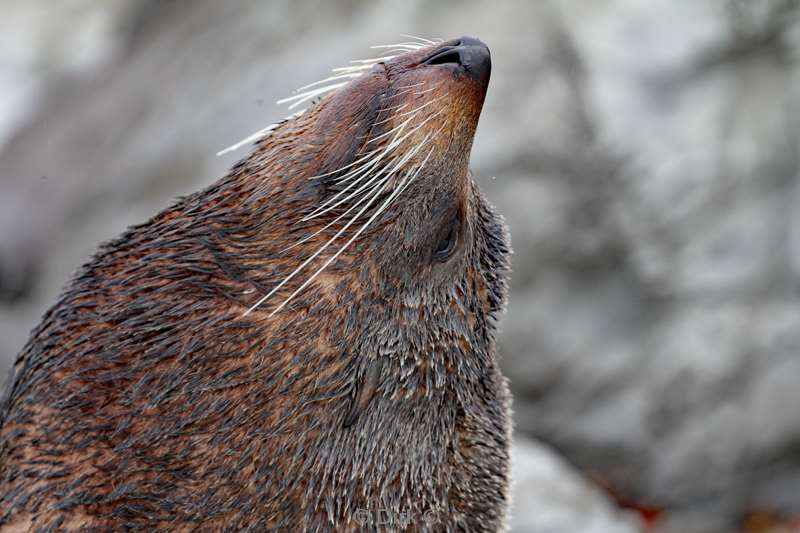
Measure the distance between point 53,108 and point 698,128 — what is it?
19.1 ft

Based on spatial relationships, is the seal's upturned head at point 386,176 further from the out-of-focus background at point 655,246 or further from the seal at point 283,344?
the out-of-focus background at point 655,246

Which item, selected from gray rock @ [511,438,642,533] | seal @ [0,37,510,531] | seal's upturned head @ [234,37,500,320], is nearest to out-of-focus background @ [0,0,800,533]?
gray rock @ [511,438,642,533]

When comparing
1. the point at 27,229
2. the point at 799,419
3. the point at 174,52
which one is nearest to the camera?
the point at 799,419

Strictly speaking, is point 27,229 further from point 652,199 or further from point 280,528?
point 280,528

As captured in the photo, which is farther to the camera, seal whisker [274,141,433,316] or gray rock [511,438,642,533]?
gray rock [511,438,642,533]

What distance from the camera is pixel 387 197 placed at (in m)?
3.16

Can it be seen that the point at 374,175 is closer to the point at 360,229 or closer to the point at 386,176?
the point at 386,176

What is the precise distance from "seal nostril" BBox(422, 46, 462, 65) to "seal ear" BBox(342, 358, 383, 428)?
93cm

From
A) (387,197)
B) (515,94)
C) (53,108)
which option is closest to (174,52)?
(53,108)

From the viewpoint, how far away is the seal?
2953 millimetres

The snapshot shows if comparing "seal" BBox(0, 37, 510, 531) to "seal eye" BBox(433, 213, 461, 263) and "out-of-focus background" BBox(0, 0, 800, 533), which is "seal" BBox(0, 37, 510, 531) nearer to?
"seal eye" BBox(433, 213, 461, 263)

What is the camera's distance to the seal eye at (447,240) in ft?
10.7

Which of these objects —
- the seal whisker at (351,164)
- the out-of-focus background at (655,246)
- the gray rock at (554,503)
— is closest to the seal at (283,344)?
the seal whisker at (351,164)

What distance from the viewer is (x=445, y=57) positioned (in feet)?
10.4
